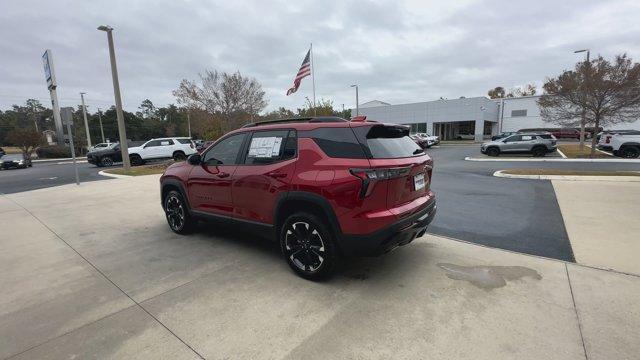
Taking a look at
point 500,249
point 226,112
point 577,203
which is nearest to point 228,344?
point 500,249

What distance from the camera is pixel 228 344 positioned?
2541mm

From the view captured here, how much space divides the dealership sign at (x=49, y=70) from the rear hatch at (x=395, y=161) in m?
13.4

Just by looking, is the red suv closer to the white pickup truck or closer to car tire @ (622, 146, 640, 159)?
the white pickup truck

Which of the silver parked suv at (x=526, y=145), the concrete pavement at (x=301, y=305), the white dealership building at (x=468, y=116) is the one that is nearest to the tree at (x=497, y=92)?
the white dealership building at (x=468, y=116)

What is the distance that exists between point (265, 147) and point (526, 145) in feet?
67.8

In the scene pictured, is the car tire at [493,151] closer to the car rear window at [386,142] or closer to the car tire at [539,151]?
the car tire at [539,151]

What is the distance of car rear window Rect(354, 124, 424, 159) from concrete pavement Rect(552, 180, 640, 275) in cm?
256

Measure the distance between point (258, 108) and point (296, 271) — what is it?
2899cm

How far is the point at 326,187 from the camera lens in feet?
10.5

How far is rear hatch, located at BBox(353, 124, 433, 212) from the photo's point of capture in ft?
10.5

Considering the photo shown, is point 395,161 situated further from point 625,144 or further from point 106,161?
point 106,161

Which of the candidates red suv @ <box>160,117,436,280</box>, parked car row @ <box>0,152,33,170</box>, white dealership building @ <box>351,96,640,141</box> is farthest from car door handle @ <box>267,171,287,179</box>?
white dealership building @ <box>351,96,640,141</box>

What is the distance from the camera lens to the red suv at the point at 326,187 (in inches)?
123

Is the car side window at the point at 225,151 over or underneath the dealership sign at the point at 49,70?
underneath
